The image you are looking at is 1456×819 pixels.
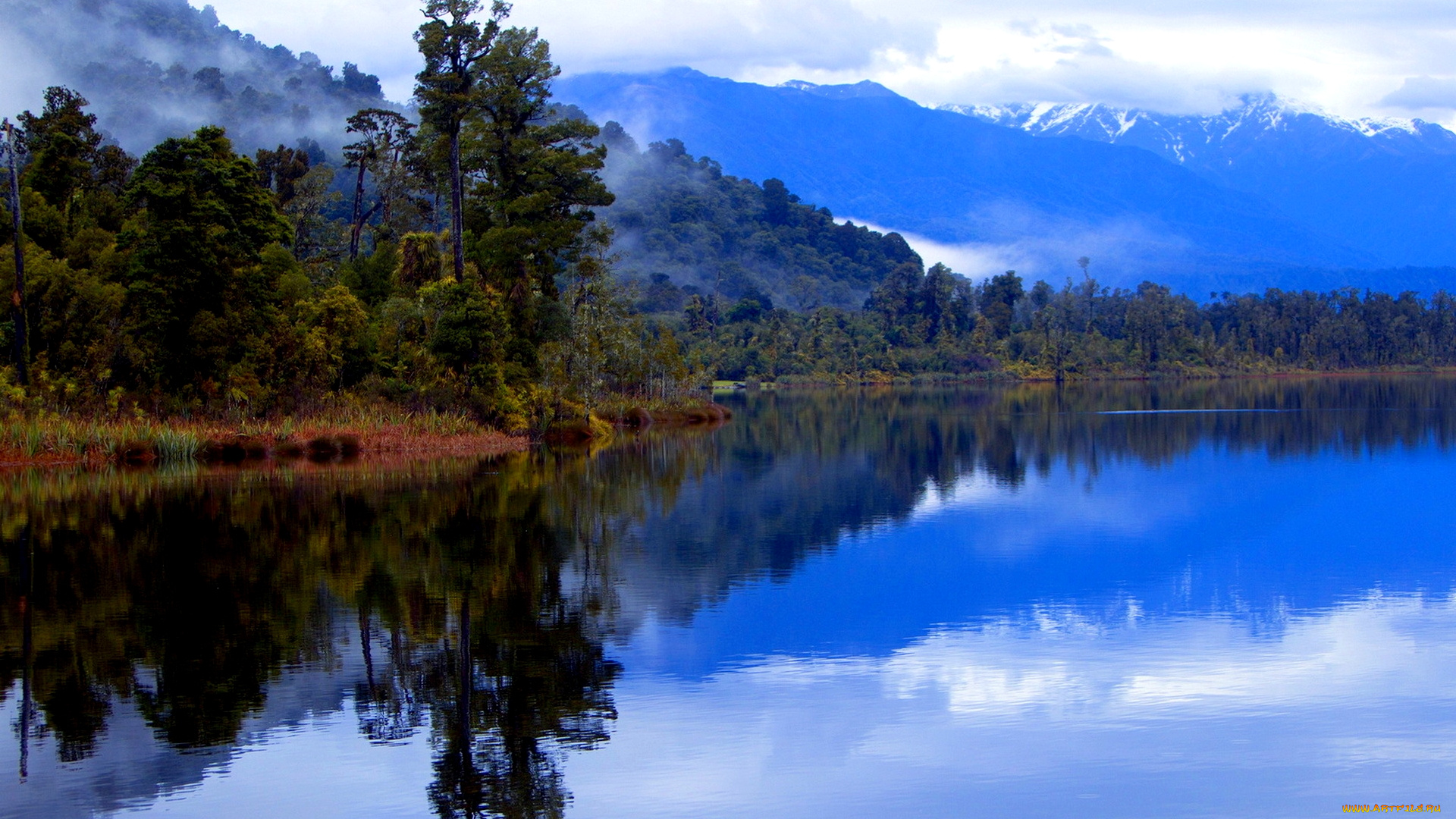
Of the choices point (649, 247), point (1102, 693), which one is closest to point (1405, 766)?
point (1102, 693)

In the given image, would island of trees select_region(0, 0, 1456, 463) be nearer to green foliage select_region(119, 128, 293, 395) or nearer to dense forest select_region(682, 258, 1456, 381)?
green foliage select_region(119, 128, 293, 395)

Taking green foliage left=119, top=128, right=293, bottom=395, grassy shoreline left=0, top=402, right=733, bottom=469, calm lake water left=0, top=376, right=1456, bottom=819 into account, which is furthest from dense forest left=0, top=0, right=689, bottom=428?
calm lake water left=0, top=376, right=1456, bottom=819

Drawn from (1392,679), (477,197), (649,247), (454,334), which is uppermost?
(649,247)

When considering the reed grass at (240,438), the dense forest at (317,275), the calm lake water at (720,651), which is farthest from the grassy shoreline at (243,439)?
the calm lake water at (720,651)

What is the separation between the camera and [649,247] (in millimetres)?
196375

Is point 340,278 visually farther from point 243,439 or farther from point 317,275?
point 243,439

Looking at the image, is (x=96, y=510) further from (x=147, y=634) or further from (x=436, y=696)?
(x=436, y=696)

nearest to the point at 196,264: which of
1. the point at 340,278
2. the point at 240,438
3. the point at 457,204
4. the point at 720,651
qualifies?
the point at 240,438

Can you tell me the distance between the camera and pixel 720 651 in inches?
543

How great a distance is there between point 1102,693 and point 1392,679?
3.04 m

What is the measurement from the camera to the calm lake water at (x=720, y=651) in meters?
9.73

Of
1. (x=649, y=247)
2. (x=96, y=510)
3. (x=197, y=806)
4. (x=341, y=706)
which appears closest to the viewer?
(x=197, y=806)

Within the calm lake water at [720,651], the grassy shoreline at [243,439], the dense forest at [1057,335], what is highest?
the dense forest at [1057,335]

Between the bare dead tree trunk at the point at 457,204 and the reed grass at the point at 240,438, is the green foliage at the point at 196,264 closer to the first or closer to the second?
the reed grass at the point at 240,438
